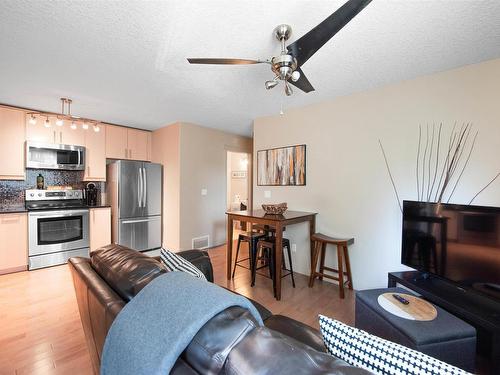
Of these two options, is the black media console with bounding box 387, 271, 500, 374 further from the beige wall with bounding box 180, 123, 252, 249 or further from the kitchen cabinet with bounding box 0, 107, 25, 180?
the kitchen cabinet with bounding box 0, 107, 25, 180

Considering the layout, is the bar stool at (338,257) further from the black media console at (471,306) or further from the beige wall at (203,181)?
the beige wall at (203,181)

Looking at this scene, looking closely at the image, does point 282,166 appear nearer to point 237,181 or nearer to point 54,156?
point 54,156

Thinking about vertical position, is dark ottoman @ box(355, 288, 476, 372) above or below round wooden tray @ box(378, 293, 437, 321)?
below

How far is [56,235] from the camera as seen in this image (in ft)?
11.2

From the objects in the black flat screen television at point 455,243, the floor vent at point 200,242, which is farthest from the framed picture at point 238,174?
the black flat screen television at point 455,243

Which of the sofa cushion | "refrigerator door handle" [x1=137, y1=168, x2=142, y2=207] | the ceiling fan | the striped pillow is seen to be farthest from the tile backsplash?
the ceiling fan

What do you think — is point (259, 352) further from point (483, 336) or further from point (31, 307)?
point (31, 307)

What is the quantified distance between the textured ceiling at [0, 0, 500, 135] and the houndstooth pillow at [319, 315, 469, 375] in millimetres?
1664

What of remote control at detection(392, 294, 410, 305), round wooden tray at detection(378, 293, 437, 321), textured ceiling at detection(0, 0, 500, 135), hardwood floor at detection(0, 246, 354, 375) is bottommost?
hardwood floor at detection(0, 246, 354, 375)

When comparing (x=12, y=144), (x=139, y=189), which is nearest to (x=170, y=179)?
(x=139, y=189)

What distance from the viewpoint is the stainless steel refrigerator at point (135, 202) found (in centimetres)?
383

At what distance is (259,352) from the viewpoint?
1.90 ft

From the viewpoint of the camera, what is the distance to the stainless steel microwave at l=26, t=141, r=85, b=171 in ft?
11.0

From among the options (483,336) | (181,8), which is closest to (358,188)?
(483,336)
